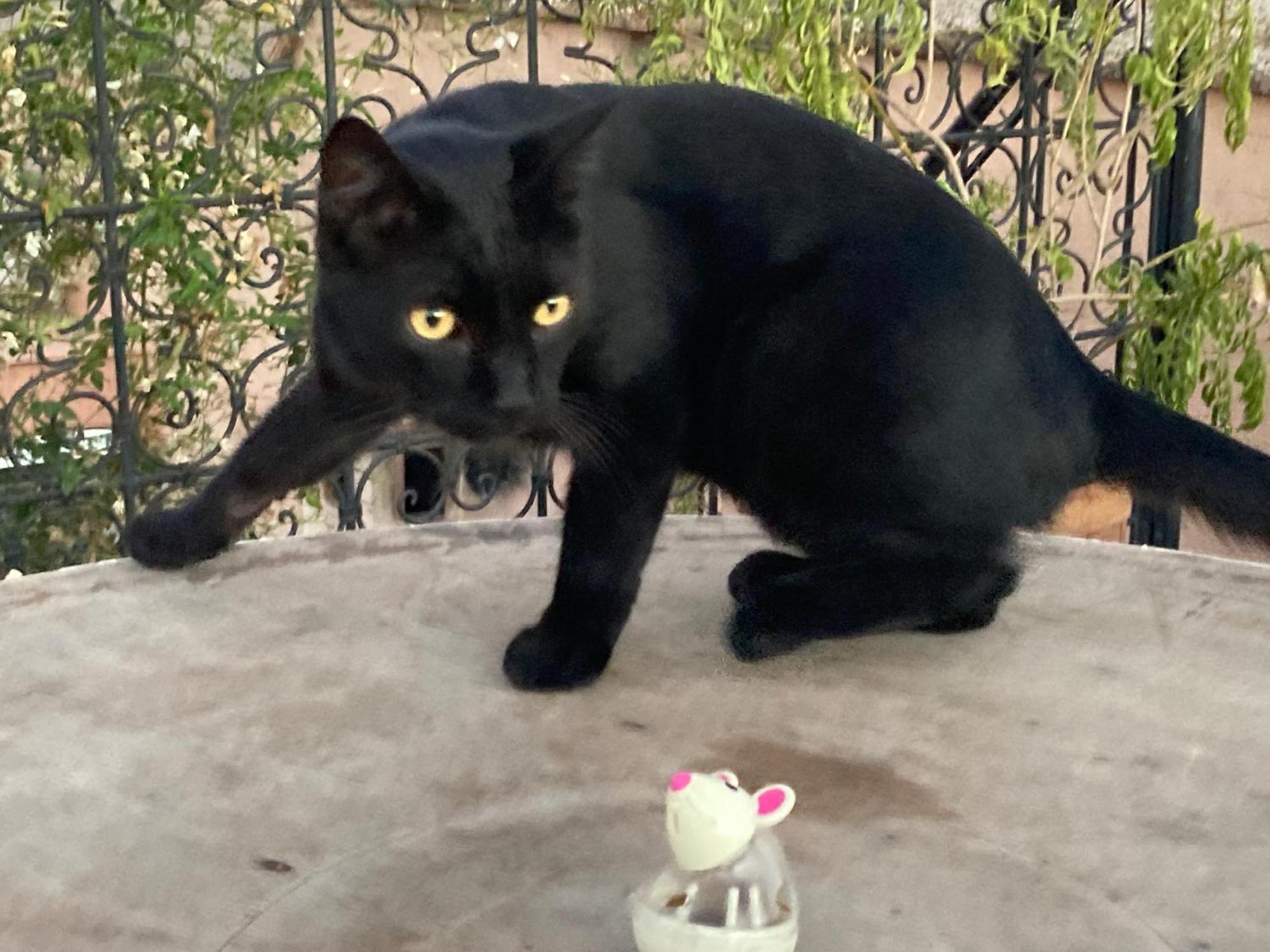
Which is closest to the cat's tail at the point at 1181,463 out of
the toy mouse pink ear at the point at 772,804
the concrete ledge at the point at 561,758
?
the concrete ledge at the point at 561,758

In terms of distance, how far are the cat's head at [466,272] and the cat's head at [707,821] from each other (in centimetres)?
40

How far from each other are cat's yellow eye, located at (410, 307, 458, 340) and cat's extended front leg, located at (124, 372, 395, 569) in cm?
17

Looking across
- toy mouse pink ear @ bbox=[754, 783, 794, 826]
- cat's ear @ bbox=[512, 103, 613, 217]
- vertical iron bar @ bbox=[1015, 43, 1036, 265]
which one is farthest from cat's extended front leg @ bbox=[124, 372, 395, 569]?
vertical iron bar @ bbox=[1015, 43, 1036, 265]

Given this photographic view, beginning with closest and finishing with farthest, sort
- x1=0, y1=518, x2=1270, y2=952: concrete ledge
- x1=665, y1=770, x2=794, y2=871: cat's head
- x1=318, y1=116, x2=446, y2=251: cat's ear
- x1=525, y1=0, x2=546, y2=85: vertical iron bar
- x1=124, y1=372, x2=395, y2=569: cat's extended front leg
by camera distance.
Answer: x1=665, y1=770, x2=794, y2=871: cat's head → x1=0, y1=518, x2=1270, y2=952: concrete ledge → x1=318, y1=116, x2=446, y2=251: cat's ear → x1=124, y1=372, x2=395, y2=569: cat's extended front leg → x1=525, y1=0, x2=546, y2=85: vertical iron bar

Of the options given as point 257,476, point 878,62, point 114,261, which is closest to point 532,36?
point 878,62

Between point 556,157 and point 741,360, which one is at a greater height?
point 556,157

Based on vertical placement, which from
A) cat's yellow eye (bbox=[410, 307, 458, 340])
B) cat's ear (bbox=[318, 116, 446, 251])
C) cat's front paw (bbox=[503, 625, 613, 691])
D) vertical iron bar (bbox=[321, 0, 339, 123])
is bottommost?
cat's front paw (bbox=[503, 625, 613, 691])

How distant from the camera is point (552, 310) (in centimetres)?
98

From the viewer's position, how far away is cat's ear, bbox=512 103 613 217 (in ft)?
3.02

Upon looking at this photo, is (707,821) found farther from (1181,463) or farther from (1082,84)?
(1082,84)

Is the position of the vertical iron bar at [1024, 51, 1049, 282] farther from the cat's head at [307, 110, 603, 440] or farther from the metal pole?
the cat's head at [307, 110, 603, 440]

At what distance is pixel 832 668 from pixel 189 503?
0.57 m

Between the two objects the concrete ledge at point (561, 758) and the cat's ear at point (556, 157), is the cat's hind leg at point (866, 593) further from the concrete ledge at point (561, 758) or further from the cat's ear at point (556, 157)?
the cat's ear at point (556, 157)

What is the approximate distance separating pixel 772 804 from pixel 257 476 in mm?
664
